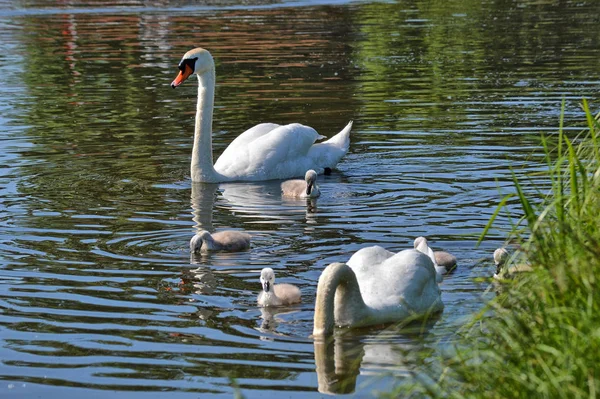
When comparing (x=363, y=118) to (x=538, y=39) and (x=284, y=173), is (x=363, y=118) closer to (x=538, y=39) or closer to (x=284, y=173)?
(x=284, y=173)

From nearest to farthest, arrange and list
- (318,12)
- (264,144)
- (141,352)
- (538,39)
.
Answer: (141,352)
(264,144)
(538,39)
(318,12)

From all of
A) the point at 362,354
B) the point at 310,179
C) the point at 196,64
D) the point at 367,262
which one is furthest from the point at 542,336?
A: the point at 196,64

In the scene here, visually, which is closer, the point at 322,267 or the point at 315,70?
the point at 322,267

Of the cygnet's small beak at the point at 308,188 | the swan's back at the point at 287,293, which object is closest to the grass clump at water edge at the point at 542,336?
the swan's back at the point at 287,293

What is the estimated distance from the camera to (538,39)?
25.0m

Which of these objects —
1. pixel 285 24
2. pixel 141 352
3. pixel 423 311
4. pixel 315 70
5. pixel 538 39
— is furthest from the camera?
pixel 285 24

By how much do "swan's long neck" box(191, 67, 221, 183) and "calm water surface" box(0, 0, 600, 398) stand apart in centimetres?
19

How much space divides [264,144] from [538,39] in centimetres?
1304

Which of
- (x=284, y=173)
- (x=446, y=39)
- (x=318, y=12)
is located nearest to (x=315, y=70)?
(x=446, y=39)

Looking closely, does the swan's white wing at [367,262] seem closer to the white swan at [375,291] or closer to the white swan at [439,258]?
the white swan at [375,291]

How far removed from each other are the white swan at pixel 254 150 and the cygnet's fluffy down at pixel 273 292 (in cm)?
513

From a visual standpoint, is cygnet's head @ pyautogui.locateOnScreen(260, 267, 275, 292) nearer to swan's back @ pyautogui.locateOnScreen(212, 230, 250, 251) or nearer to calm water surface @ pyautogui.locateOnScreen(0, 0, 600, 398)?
calm water surface @ pyautogui.locateOnScreen(0, 0, 600, 398)

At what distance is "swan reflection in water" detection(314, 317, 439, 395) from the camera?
22.2 ft

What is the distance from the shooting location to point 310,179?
1193 centimetres
